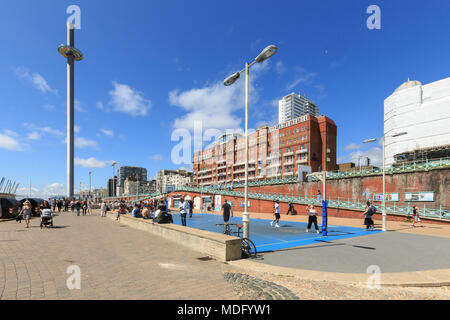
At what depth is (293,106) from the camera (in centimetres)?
16838

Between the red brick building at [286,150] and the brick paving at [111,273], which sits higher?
the red brick building at [286,150]

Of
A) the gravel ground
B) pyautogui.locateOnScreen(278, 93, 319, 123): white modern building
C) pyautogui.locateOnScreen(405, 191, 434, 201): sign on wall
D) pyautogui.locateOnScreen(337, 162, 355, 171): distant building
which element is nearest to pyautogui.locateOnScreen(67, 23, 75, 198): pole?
the gravel ground

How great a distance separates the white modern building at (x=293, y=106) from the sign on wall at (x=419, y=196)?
147269mm

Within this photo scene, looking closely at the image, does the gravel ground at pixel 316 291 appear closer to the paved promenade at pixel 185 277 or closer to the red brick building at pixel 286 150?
the paved promenade at pixel 185 277

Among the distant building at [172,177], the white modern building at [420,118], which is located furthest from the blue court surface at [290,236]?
the distant building at [172,177]

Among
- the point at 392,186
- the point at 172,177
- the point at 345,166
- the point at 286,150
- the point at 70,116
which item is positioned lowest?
the point at 172,177

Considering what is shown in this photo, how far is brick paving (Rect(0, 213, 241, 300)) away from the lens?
4.48 metres

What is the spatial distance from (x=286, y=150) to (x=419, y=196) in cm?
4419

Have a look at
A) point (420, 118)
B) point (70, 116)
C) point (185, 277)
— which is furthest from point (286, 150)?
point (185, 277)

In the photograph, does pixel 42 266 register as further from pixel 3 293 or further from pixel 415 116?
pixel 415 116

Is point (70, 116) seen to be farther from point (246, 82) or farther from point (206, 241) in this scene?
point (206, 241)

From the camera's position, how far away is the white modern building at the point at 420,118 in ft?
131
